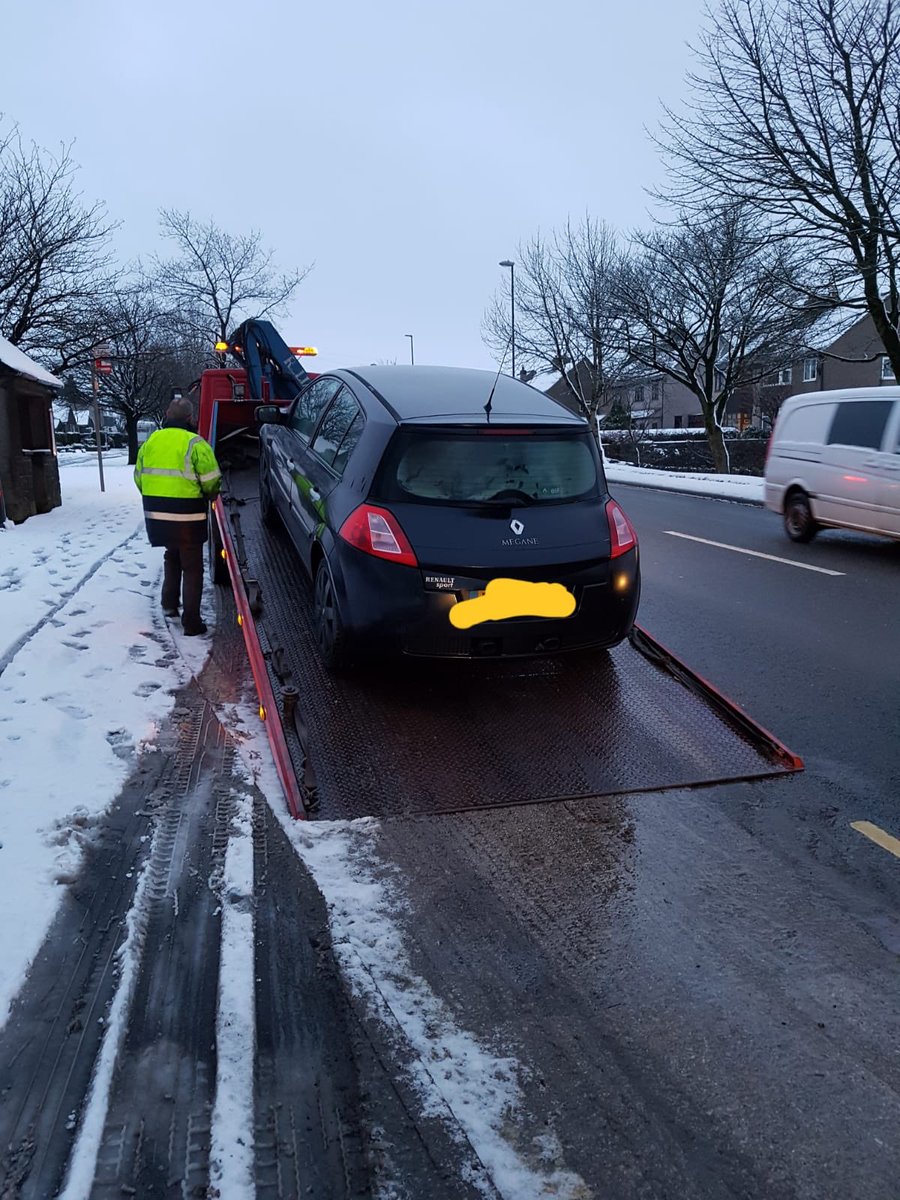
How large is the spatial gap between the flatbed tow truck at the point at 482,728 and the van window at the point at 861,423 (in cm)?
566

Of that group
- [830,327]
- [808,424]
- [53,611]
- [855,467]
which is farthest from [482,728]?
[830,327]

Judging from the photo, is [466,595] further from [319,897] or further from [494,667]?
[319,897]

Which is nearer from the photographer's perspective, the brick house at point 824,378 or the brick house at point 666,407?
the brick house at point 824,378

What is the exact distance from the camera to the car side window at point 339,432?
4.88 meters

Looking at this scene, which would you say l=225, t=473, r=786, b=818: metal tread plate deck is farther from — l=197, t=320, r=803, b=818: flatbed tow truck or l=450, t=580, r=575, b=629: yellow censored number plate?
l=450, t=580, r=575, b=629: yellow censored number plate

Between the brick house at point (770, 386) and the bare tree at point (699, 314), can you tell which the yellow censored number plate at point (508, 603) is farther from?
the brick house at point (770, 386)

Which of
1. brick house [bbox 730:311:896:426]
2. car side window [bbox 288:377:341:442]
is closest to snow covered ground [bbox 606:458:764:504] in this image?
car side window [bbox 288:377:341:442]

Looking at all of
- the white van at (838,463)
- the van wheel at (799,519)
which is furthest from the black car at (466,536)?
the van wheel at (799,519)

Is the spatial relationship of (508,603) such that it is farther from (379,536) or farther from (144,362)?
(144,362)

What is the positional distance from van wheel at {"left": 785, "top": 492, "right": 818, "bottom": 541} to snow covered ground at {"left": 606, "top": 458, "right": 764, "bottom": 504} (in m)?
4.89

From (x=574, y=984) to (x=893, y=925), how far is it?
1150mm

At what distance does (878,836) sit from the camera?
11.2 feet

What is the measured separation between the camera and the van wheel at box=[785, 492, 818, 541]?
10.5m

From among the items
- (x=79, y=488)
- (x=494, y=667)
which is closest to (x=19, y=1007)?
(x=494, y=667)
